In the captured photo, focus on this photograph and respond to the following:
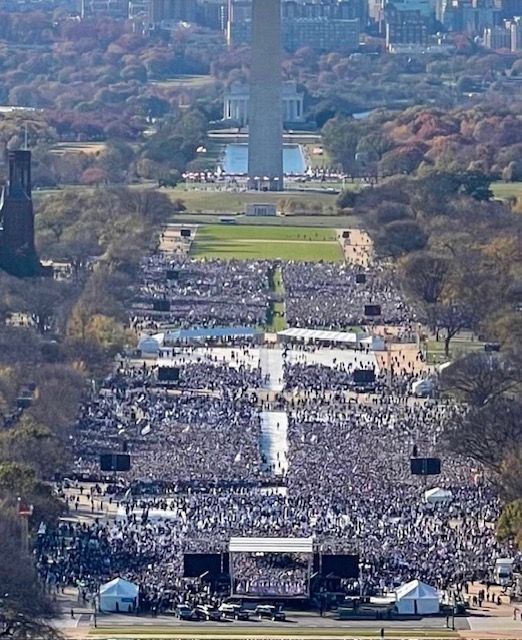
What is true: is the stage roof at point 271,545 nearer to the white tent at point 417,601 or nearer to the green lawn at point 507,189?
the white tent at point 417,601

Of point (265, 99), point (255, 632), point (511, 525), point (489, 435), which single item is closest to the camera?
point (255, 632)

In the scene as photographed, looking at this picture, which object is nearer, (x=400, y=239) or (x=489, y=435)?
(x=489, y=435)

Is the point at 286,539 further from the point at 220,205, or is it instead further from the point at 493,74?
the point at 493,74

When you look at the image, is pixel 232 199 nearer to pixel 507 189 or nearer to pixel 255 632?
pixel 507 189

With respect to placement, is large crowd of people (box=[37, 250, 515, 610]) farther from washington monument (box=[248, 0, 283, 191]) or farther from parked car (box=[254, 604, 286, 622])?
washington monument (box=[248, 0, 283, 191])

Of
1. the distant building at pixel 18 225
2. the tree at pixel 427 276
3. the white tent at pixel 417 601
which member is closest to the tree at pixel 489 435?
the white tent at pixel 417 601

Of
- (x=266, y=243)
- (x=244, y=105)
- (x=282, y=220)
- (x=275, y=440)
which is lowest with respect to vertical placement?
(x=275, y=440)

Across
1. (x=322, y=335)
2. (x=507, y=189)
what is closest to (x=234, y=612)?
(x=322, y=335)

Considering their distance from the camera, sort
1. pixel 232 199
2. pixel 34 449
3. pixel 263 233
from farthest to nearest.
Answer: pixel 232 199 → pixel 263 233 → pixel 34 449
